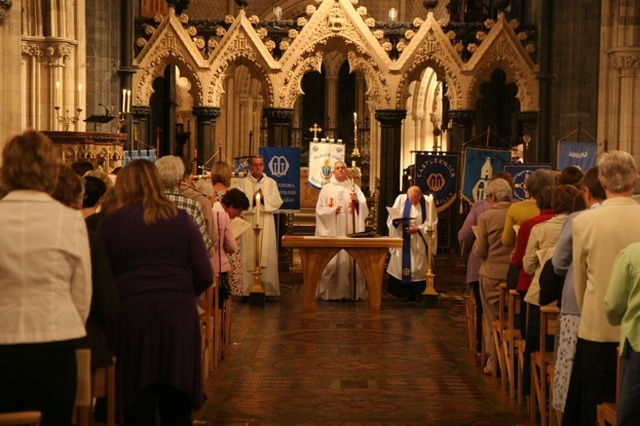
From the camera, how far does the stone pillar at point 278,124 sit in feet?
60.8

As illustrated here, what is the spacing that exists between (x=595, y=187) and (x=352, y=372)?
13.8 ft

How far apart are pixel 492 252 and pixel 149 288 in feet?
15.6

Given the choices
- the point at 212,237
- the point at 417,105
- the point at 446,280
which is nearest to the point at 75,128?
the point at 446,280

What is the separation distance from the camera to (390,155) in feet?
61.0

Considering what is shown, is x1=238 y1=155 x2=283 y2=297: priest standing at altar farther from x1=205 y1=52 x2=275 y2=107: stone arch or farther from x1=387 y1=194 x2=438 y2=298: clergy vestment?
x1=205 y1=52 x2=275 y2=107: stone arch

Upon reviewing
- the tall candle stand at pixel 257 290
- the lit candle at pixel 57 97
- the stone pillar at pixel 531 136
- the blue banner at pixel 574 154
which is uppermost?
the lit candle at pixel 57 97

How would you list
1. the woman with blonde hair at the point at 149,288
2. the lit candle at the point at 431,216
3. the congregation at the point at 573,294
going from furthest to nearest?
the lit candle at the point at 431,216, the woman with blonde hair at the point at 149,288, the congregation at the point at 573,294

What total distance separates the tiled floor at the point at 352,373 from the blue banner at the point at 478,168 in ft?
7.27

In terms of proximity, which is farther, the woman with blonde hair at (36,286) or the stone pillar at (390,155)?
the stone pillar at (390,155)

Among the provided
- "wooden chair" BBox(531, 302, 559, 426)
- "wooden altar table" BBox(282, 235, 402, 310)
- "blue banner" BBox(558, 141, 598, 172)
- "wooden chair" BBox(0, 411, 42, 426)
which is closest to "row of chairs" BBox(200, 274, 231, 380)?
"wooden chair" BBox(531, 302, 559, 426)

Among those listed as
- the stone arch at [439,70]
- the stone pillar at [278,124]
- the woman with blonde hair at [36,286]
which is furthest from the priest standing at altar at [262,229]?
the woman with blonde hair at [36,286]

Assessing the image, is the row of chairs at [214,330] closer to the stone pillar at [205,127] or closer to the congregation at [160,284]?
the congregation at [160,284]

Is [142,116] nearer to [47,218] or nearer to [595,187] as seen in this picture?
[595,187]

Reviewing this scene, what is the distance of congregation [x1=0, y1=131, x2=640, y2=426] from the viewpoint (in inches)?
185
